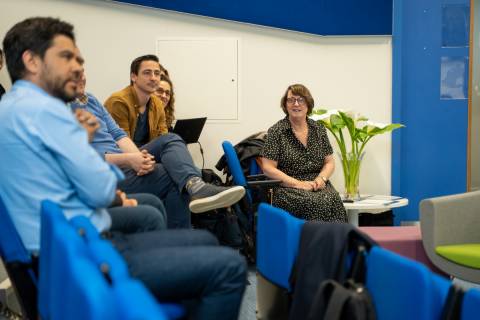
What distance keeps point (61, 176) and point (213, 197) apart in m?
1.46

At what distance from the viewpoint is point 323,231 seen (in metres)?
1.97

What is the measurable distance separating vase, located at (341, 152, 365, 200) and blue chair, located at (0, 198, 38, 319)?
325cm

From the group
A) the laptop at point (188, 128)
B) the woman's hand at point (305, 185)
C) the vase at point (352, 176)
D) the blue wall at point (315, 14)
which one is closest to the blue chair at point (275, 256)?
the woman's hand at point (305, 185)

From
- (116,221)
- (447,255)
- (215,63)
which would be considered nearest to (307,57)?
(215,63)

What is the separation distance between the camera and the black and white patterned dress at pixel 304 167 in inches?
163

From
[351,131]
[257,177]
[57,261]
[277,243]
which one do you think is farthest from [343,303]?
[351,131]

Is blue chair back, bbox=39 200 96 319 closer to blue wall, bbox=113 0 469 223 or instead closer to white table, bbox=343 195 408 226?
white table, bbox=343 195 408 226

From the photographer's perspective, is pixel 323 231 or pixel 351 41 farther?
pixel 351 41

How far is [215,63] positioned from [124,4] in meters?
0.89

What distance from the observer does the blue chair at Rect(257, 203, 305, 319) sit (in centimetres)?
215

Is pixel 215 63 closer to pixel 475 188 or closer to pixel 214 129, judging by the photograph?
pixel 214 129

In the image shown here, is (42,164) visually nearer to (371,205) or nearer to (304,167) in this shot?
(304,167)

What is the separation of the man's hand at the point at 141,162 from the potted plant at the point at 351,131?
1799 millimetres

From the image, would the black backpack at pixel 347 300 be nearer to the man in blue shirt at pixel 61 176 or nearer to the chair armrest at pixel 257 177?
the man in blue shirt at pixel 61 176
